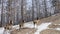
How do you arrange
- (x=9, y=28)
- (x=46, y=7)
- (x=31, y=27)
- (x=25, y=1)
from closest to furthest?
(x=9, y=28) → (x=31, y=27) → (x=25, y=1) → (x=46, y=7)

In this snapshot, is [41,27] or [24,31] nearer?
[24,31]

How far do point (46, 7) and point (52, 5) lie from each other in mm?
168

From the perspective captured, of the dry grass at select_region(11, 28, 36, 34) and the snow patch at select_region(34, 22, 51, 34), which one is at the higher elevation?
the snow patch at select_region(34, 22, 51, 34)

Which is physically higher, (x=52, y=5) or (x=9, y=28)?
(x=52, y=5)

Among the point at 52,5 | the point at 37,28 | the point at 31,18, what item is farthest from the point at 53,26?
the point at 52,5

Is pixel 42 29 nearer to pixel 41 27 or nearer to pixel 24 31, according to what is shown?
pixel 41 27

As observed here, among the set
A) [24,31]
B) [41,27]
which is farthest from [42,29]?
[24,31]

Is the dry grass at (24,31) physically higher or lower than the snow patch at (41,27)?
lower

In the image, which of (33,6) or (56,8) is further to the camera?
(56,8)

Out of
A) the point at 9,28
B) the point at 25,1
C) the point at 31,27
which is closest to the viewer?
the point at 9,28

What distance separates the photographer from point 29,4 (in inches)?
112

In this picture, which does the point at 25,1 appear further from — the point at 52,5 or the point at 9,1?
the point at 52,5

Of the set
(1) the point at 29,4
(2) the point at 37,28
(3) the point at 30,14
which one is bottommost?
(2) the point at 37,28

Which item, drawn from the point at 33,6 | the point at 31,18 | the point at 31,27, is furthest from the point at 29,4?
the point at 31,27
